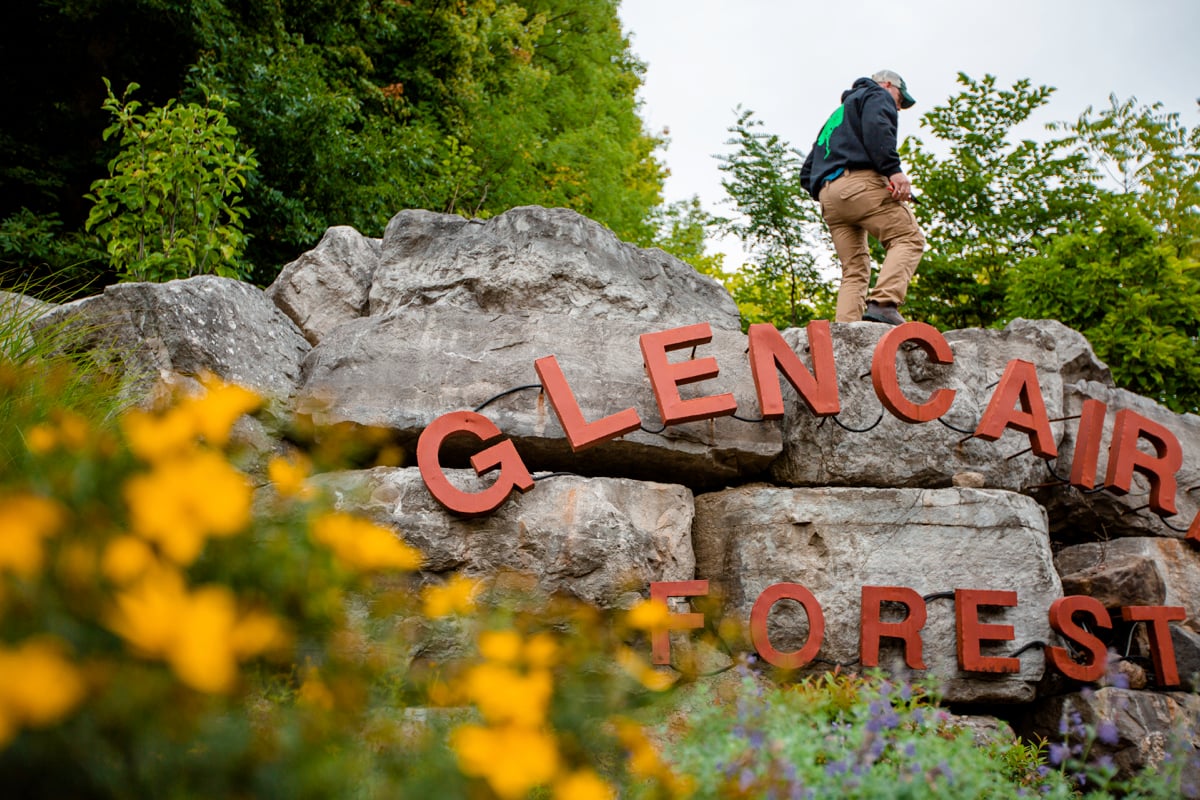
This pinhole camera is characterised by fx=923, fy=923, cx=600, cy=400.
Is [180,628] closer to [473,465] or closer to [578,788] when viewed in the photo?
[578,788]

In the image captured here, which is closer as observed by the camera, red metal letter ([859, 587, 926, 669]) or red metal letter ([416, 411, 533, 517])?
red metal letter ([416, 411, 533, 517])

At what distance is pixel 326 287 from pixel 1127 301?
6.17 m

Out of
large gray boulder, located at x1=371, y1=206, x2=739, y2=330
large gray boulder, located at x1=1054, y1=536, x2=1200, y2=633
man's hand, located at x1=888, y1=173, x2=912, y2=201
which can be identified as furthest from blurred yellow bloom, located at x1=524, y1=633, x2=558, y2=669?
man's hand, located at x1=888, y1=173, x2=912, y2=201

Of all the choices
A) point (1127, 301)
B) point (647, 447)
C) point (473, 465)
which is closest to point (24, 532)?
point (473, 465)

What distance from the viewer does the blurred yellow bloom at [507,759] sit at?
1088 mm

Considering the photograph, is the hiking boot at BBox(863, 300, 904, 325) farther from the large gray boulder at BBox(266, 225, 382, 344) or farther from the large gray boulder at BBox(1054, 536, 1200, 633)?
the large gray boulder at BBox(266, 225, 382, 344)

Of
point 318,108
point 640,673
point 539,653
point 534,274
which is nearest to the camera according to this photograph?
point 539,653

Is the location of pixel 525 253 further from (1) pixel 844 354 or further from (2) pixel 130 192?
(2) pixel 130 192

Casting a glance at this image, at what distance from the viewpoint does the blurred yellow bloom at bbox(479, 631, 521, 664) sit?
1.32 metres

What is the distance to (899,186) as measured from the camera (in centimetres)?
524

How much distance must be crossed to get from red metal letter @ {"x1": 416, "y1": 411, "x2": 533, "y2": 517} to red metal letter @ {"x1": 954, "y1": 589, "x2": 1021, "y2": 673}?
207 cm

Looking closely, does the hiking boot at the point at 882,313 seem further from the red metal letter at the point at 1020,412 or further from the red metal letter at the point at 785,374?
the red metal letter at the point at 785,374

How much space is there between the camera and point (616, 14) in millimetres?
19281

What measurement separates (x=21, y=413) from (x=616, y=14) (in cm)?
1873
